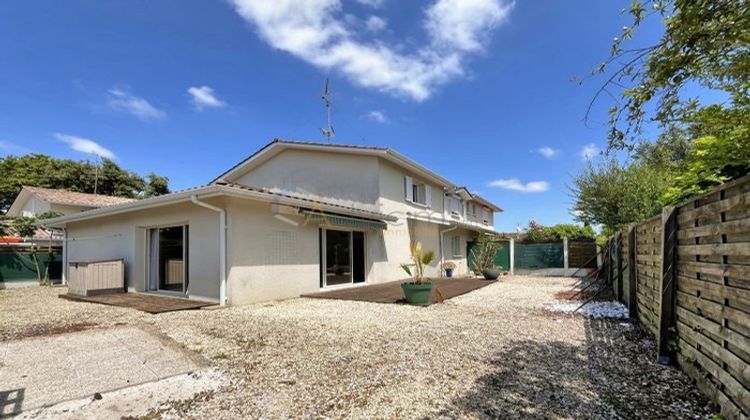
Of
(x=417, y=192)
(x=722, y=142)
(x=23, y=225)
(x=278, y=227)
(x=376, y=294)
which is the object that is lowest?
(x=376, y=294)

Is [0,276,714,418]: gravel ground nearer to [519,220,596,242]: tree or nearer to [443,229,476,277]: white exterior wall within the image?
[443,229,476,277]: white exterior wall

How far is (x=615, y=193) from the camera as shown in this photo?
75.1 feet

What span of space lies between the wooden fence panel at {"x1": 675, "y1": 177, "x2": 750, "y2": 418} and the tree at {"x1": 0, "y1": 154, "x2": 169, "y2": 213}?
169 ft

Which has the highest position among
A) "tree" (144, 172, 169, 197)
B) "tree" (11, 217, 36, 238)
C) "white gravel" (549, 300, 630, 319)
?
"tree" (144, 172, 169, 197)

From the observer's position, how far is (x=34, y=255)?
20.0 metres

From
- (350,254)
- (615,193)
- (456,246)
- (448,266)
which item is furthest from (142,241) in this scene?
(615,193)

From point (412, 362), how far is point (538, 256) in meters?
23.4

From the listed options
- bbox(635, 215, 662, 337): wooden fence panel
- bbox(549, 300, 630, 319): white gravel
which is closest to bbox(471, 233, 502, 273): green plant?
bbox(549, 300, 630, 319): white gravel

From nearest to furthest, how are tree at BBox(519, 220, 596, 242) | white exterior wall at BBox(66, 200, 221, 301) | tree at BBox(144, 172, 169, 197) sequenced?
white exterior wall at BBox(66, 200, 221, 301) < tree at BBox(519, 220, 596, 242) < tree at BBox(144, 172, 169, 197)

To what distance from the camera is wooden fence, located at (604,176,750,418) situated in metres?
3.51

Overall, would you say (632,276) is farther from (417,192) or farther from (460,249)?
(460,249)

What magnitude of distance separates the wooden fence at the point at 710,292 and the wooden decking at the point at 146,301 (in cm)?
1158

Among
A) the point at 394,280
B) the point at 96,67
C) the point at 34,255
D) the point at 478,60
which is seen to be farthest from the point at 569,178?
the point at 34,255

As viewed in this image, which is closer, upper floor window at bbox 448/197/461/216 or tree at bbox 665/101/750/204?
tree at bbox 665/101/750/204
